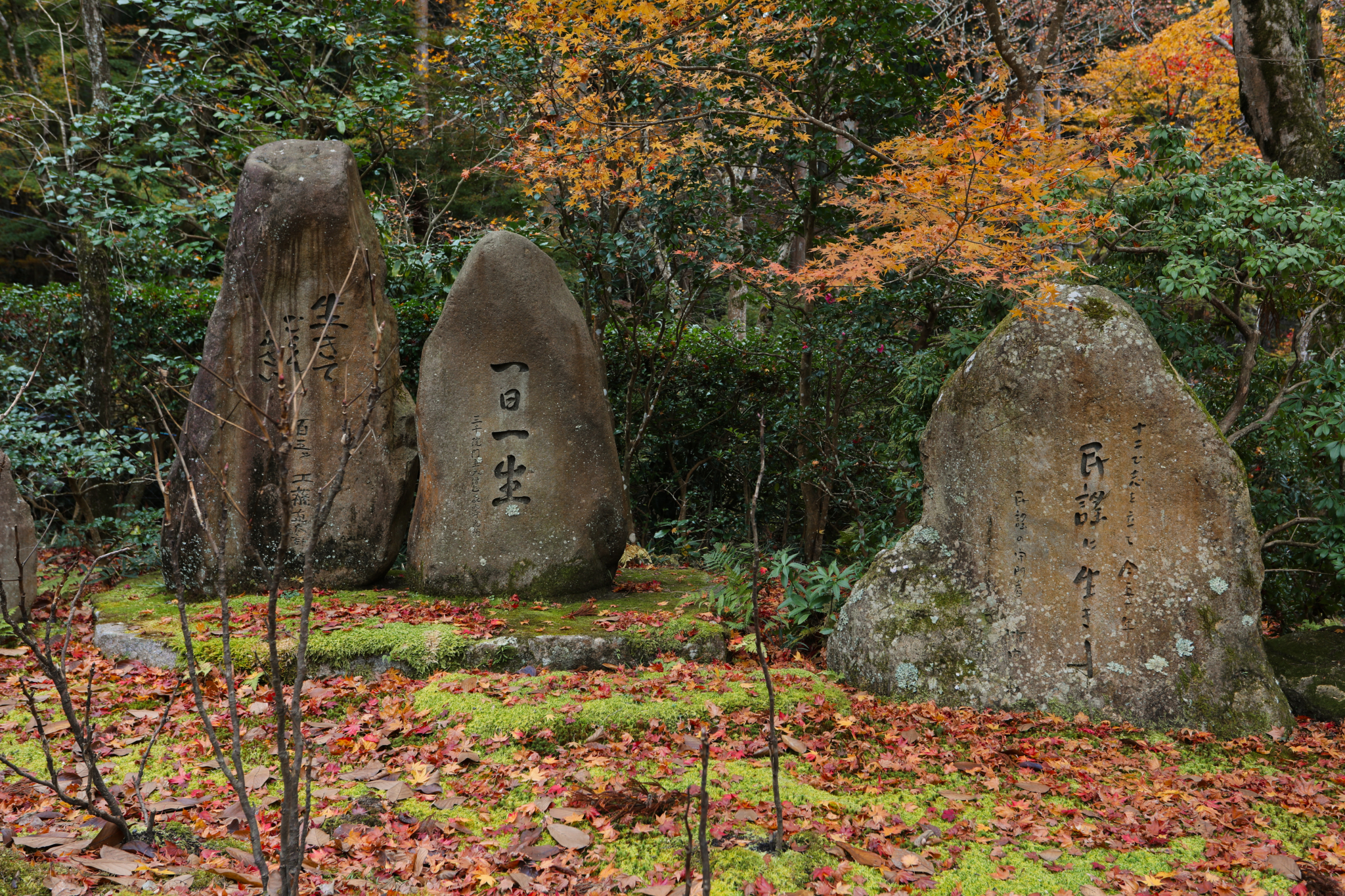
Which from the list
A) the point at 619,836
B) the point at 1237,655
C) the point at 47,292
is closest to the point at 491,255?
the point at 619,836

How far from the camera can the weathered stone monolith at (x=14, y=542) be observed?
625cm

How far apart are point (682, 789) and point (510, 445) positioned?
126 inches

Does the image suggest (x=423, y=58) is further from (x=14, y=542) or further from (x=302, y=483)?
(x=14, y=542)

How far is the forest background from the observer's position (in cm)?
580

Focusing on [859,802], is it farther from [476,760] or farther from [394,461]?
[394,461]

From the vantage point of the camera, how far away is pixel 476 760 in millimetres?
4031

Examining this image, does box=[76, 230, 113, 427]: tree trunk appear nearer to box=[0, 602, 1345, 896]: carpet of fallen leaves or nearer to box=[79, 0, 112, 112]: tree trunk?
box=[79, 0, 112, 112]: tree trunk

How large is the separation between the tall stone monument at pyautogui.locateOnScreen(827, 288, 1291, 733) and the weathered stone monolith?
5.99 meters

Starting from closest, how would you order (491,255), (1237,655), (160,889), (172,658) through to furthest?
(160,889) < (1237,655) < (172,658) < (491,255)

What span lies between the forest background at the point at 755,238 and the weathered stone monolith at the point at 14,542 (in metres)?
1.00

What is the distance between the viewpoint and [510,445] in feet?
20.6

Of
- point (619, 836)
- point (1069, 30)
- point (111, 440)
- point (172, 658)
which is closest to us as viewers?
point (619, 836)

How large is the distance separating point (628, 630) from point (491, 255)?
295 cm

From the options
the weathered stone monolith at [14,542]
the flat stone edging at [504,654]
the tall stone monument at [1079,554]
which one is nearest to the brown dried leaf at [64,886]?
the flat stone edging at [504,654]
